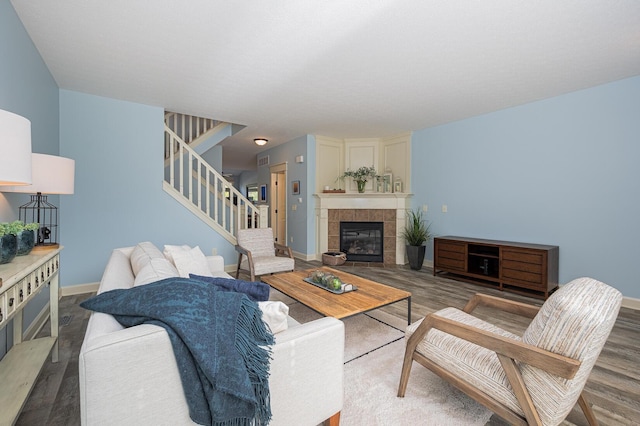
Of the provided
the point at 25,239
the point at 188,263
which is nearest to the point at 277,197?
the point at 188,263

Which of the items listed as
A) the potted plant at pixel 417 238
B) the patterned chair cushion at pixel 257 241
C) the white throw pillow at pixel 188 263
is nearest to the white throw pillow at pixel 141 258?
the white throw pillow at pixel 188 263

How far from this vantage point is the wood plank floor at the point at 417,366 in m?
1.51

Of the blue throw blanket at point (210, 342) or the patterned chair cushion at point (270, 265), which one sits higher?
the blue throw blanket at point (210, 342)

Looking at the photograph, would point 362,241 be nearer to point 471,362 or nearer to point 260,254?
point 260,254

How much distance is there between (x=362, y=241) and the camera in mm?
5574

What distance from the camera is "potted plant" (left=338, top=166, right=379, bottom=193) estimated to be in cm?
561

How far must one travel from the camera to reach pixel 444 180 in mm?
4816

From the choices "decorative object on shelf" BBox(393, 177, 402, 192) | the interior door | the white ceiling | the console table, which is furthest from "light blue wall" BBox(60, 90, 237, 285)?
"decorative object on shelf" BBox(393, 177, 402, 192)

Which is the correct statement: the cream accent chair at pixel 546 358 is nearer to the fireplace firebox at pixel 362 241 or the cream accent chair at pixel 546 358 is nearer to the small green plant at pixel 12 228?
the small green plant at pixel 12 228

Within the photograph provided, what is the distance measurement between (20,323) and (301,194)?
4.44 m

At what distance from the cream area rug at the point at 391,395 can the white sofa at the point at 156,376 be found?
43 centimetres

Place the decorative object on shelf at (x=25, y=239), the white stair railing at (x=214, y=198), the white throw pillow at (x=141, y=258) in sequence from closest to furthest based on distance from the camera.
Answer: the decorative object on shelf at (x=25, y=239) < the white throw pillow at (x=141, y=258) < the white stair railing at (x=214, y=198)

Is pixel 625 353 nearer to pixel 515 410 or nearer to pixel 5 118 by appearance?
pixel 515 410

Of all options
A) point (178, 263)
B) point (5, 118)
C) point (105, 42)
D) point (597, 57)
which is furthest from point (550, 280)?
point (105, 42)
